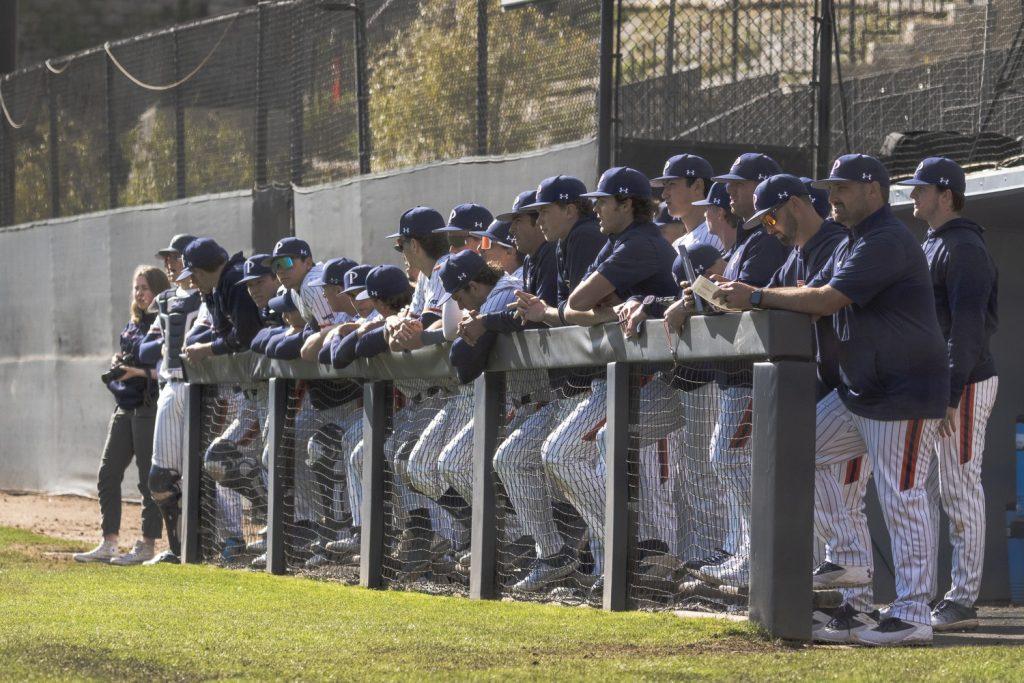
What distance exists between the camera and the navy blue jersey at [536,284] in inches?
291

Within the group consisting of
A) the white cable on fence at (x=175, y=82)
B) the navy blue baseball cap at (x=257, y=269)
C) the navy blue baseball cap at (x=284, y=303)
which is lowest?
the navy blue baseball cap at (x=284, y=303)

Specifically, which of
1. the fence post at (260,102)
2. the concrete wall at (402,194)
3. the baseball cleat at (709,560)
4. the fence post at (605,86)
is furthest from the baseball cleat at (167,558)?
the baseball cleat at (709,560)

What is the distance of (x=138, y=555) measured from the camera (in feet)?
35.1

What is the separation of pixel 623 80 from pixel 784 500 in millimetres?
4622

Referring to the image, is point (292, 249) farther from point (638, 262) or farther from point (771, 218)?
point (771, 218)

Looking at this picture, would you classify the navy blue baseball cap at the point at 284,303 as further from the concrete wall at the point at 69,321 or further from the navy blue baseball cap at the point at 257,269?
the concrete wall at the point at 69,321

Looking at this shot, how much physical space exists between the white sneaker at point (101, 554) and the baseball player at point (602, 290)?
4.51m

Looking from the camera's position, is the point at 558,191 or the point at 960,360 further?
the point at 558,191

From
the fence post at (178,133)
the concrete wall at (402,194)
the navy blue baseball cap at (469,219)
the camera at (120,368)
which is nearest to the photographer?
the navy blue baseball cap at (469,219)

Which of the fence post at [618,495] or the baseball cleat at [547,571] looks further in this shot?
the baseball cleat at [547,571]

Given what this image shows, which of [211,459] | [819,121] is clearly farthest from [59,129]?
[819,121]

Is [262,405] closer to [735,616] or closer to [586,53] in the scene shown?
[586,53]

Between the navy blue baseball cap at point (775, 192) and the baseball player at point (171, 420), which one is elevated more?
the navy blue baseball cap at point (775, 192)

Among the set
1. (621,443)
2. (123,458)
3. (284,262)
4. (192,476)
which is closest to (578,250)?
(621,443)
